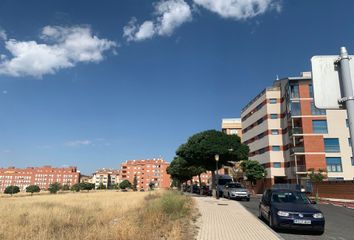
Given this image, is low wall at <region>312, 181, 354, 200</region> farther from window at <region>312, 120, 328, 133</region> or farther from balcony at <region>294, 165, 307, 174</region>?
window at <region>312, 120, 328, 133</region>

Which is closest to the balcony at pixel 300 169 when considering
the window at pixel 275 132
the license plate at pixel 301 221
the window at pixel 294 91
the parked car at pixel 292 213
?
the window at pixel 275 132

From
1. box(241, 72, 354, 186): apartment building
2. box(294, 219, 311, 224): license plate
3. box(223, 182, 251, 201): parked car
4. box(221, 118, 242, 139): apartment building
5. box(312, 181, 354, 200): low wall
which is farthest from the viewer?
box(221, 118, 242, 139): apartment building

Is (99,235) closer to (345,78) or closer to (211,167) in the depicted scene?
(345,78)

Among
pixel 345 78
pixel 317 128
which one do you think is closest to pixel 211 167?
pixel 317 128

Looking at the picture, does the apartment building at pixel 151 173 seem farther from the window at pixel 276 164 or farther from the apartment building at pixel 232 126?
the window at pixel 276 164

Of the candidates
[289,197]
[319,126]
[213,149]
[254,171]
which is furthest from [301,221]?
[254,171]

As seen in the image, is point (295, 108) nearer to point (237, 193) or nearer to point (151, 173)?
point (237, 193)

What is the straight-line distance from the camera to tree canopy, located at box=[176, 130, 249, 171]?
153 ft

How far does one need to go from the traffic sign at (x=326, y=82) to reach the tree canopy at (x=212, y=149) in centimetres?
4363

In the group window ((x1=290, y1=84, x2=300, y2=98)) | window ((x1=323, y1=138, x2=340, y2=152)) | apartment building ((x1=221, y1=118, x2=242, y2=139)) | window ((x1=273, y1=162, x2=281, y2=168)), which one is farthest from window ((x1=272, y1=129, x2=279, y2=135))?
apartment building ((x1=221, y1=118, x2=242, y2=139))

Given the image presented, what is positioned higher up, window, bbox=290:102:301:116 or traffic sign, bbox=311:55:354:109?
window, bbox=290:102:301:116

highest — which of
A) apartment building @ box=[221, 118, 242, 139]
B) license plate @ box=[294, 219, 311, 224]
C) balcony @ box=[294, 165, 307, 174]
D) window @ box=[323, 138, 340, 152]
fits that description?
apartment building @ box=[221, 118, 242, 139]

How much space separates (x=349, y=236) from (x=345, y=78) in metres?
11.9

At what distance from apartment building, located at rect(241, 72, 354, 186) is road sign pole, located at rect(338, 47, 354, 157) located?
53.1 meters
